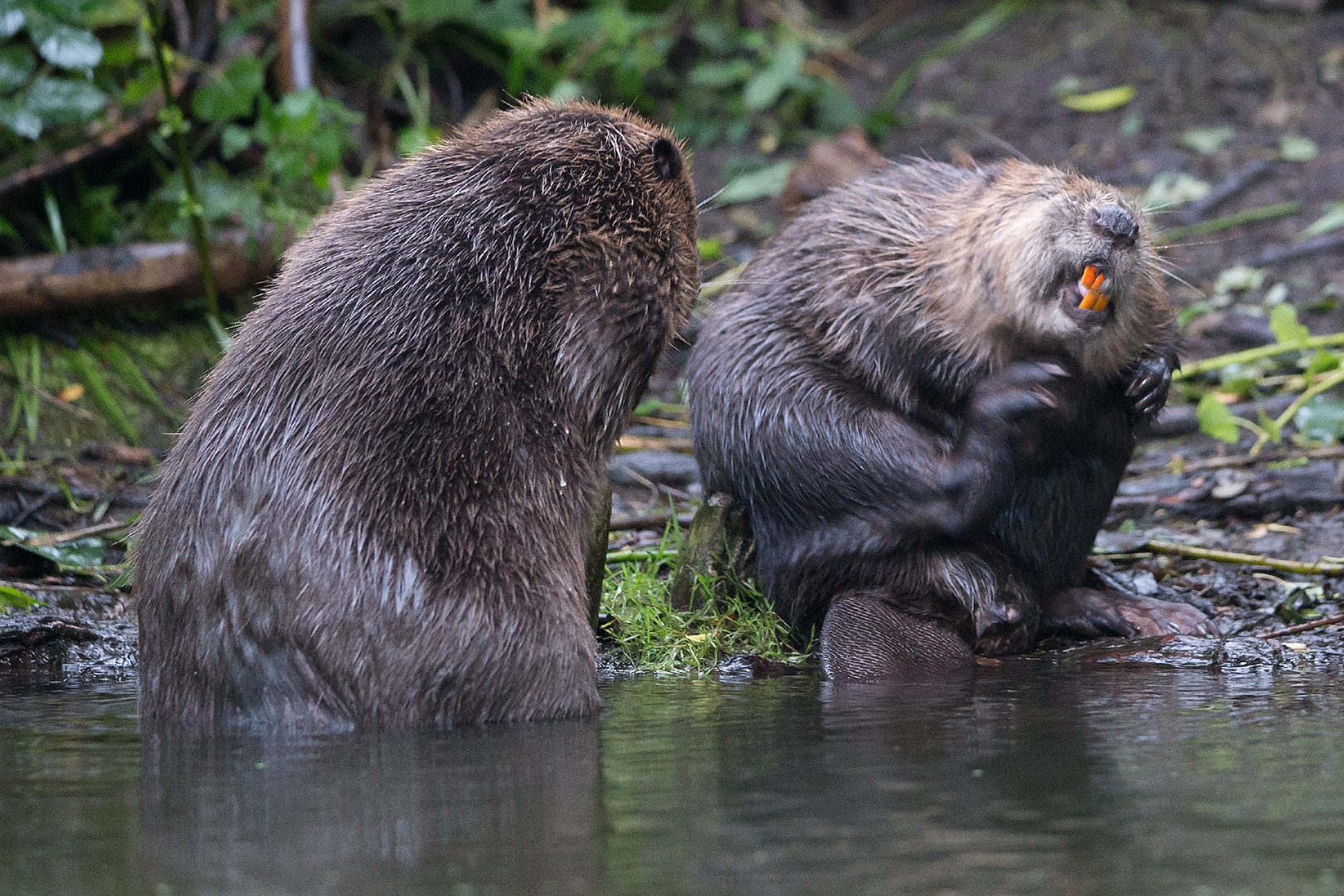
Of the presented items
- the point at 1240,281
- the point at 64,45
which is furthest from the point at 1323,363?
the point at 64,45

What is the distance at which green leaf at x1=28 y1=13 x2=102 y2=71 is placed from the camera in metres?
4.70

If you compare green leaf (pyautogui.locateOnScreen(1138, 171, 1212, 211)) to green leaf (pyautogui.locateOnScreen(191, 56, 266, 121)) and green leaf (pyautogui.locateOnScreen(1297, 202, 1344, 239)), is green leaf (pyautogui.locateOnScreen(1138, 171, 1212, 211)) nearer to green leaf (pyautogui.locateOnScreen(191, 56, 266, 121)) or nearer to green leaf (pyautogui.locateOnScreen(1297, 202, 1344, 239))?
green leaf (pyautogui.locateOnScreen(1297, 202, 1344, 239))

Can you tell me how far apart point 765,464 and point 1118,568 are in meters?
1.19

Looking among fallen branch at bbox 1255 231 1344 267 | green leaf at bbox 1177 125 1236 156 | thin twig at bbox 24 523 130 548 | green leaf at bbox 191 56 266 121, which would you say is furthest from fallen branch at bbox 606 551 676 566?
green leaf at bbox 1177 125 1236 156

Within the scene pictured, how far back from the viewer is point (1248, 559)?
13.6ft

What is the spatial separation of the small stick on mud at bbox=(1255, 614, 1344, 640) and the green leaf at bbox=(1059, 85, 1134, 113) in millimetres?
4321

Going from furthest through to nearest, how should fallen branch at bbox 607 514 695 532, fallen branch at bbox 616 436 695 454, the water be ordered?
fallen branch at bbox 616 436 695 454
fallen branch at bbox 607 514 695 532
the water

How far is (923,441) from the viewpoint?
3.60m

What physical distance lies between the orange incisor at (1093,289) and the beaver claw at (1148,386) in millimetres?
247

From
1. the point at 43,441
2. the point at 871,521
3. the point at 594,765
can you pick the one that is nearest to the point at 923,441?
the point at 871,521

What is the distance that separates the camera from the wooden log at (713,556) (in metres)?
3.93

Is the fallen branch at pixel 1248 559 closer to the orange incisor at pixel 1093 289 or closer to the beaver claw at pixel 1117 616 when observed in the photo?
the beaver claw at pixel 1117 616

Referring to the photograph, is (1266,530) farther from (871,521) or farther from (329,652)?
(329,652)

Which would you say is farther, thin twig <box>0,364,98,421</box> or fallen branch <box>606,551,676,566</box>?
thin twig <box>0,364,98,421</box>
